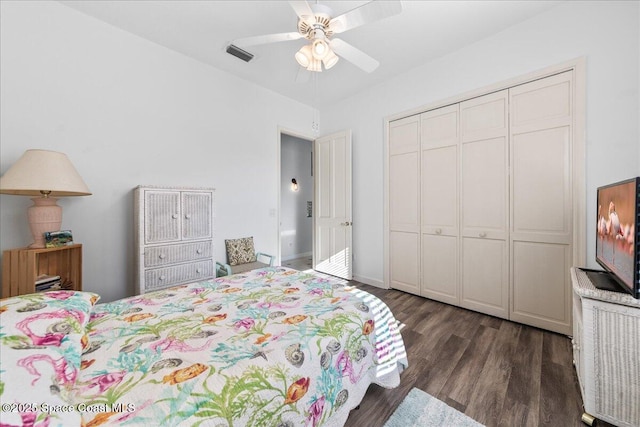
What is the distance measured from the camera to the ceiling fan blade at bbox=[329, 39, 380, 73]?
1.84m

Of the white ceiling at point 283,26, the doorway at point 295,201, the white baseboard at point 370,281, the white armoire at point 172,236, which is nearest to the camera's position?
the white ceiling at point 283,26

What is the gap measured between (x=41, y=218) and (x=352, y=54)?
8.58 feet

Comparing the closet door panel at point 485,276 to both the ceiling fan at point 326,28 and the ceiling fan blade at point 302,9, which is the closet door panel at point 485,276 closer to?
the ceiling fan at point 326,28

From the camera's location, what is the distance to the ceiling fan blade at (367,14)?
4.74 feet

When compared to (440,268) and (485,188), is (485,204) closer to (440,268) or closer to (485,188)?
(485,188)

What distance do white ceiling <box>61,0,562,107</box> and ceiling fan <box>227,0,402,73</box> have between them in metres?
0.51

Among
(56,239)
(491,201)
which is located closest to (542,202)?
(491,201)

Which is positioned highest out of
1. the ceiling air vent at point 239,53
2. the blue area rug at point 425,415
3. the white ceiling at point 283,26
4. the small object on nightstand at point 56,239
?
the white ceiling at point 283,26

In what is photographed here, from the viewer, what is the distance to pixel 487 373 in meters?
1.75

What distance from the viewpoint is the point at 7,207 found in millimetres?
1898

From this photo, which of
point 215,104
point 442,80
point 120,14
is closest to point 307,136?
point 215,104

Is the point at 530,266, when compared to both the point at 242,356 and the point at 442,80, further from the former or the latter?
the point at 242,356

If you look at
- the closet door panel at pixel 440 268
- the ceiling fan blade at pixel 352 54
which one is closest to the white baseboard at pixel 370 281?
the closet door panel at pixel 440 268

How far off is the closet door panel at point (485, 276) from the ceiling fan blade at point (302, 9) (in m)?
2.58
